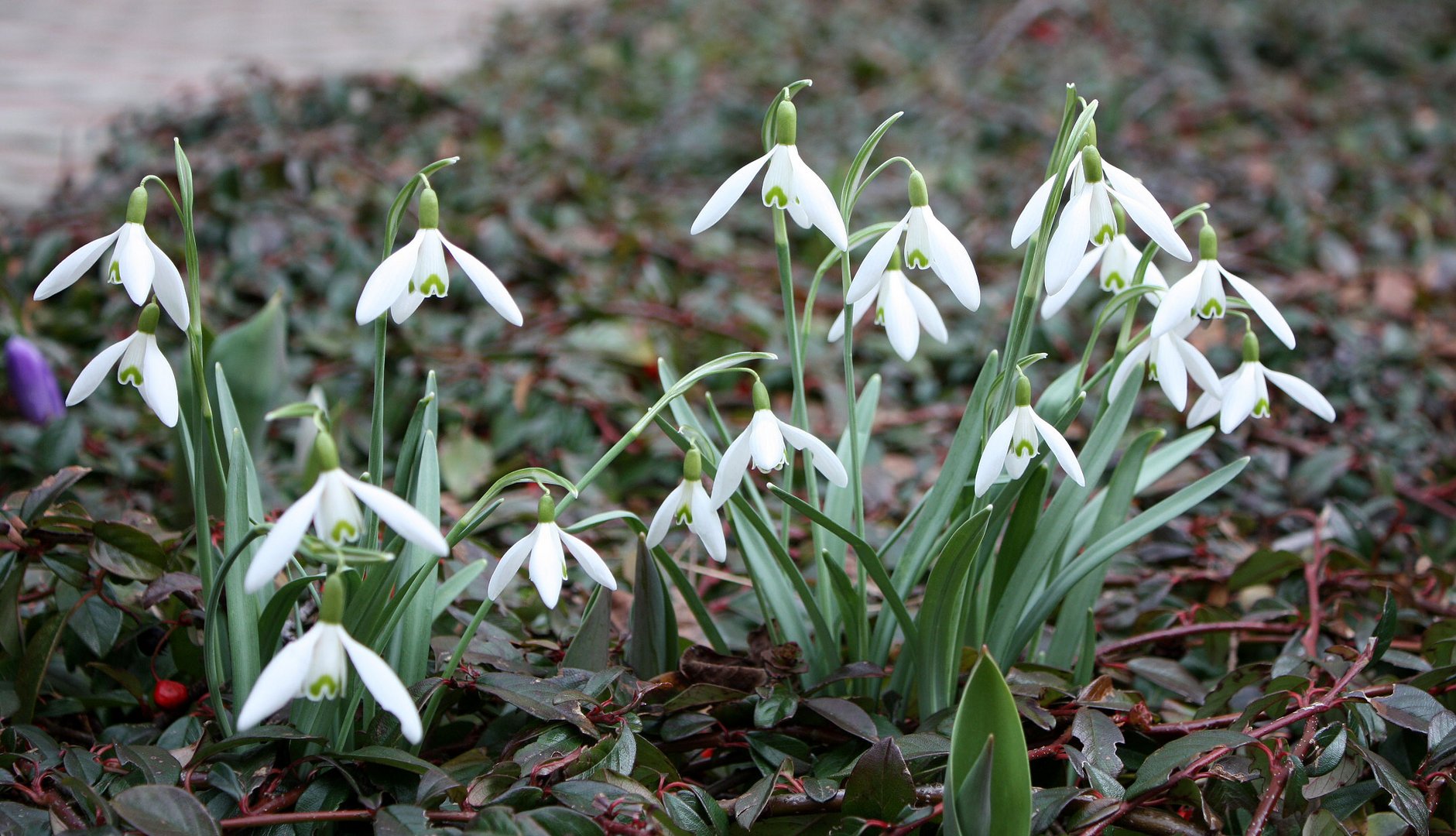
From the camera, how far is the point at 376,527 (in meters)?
0.94

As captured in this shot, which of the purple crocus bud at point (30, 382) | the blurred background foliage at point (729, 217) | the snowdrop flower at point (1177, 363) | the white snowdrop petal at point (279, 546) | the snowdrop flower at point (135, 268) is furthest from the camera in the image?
the blurred background foliage at point (729, 217)

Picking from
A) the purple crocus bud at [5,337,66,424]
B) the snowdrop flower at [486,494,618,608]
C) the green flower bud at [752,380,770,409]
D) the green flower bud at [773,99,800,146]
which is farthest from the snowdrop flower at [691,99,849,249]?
the purple crocus bud at [5,337,66,424]

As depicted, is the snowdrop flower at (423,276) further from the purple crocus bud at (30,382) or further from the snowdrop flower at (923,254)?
the purple crocus bud at (30,382)

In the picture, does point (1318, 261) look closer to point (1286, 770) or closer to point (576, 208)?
point (576, 208)

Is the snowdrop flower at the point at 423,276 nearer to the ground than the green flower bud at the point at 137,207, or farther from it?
nearer to the ground

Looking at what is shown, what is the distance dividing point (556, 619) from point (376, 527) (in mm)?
367

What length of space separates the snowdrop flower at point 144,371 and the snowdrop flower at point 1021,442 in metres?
0.62

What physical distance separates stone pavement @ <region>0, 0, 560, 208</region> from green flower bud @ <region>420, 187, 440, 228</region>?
2485mm

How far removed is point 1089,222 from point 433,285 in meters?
0.50

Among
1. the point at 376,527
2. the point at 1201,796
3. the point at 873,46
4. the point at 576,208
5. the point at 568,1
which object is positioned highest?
the point at 568,1

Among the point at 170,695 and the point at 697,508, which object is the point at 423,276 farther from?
the point at 170,695

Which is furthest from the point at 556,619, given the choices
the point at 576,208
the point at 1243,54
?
the point at 1243,54

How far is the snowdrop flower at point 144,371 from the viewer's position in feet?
2.79

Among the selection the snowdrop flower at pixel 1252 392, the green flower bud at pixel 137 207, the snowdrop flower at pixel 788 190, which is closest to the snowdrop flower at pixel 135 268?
the green flower bud at pixel 137 207
